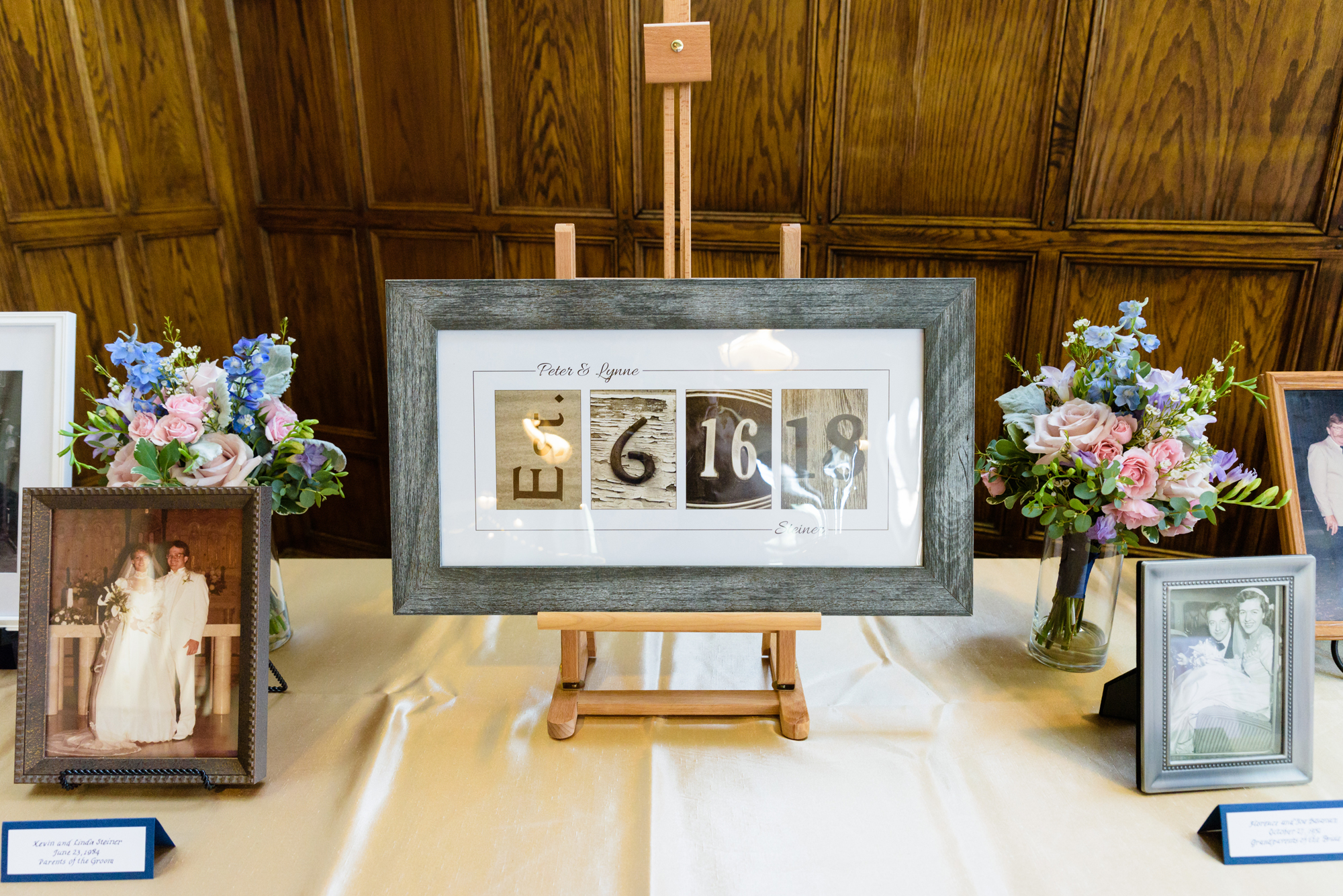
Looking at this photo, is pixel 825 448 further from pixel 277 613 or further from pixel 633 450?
pixel 277 613

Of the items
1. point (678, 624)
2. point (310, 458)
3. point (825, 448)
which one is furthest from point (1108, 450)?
point (310, 458)

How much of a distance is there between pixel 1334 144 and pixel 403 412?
69.0 inches

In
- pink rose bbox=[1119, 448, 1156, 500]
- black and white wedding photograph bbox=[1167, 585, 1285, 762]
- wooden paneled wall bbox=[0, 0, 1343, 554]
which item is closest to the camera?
black and white wedding photograph bbox=[1167, 585, 1285, 762]

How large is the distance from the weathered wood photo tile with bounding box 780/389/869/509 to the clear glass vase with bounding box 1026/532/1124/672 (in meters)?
0.37

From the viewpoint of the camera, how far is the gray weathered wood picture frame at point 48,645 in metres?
0.88

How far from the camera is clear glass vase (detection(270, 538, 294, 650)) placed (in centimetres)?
117

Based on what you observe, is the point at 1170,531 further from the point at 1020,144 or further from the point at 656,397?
the point at 1020,144

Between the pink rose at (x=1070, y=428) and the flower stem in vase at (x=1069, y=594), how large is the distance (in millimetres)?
144

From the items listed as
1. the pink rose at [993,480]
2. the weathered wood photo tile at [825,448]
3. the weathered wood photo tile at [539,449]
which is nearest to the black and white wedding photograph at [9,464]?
the weathered wood photo tile at [539,449]

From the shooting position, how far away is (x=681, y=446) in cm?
97

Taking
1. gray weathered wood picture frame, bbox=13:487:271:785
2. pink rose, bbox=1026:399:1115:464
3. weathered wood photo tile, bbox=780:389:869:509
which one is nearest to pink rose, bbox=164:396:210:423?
gray weathered wood picture frame, bbox=13:487:271:785

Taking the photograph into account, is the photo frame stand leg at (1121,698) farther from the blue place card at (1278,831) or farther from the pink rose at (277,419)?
the pink rose at (277,419)

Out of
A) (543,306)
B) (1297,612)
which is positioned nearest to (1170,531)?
(1297,612)

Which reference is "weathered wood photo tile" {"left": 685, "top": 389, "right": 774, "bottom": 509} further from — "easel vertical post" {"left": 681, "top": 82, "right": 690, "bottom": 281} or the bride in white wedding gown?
the bride in white wedding gown
